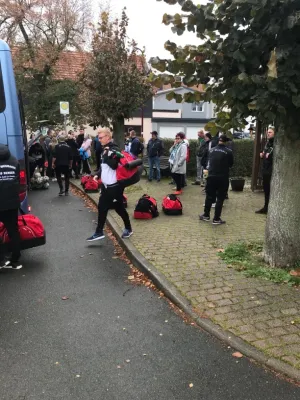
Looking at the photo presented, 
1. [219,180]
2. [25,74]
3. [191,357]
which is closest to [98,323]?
[191,357]

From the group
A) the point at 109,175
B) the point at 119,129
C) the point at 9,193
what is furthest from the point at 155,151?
the point at 9,193

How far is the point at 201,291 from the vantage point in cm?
425

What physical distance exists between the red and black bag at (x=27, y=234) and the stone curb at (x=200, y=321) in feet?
4.38

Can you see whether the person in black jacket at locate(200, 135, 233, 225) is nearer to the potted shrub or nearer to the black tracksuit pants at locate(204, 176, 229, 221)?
the black tracksuit pants at locate(204, 176, 229, 221)

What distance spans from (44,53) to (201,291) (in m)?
20.5

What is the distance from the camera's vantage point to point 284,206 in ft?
15.5

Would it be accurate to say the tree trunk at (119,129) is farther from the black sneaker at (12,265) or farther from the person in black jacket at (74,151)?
the black sneaker at (12,265)

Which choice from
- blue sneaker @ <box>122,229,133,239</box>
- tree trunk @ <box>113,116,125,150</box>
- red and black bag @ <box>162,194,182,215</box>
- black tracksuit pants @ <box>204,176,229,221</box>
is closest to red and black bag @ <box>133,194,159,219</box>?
red and black bag @ <box>162,194,182,215</box>

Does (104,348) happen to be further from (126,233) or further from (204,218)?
(204,218)

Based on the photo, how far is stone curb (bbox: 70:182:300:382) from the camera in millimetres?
2939

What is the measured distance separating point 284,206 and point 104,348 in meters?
2.76

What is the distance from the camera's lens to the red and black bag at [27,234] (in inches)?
211

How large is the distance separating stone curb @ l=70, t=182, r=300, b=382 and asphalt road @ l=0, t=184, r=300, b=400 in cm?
8

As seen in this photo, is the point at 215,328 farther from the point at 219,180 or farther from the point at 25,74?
the point at 25,74
